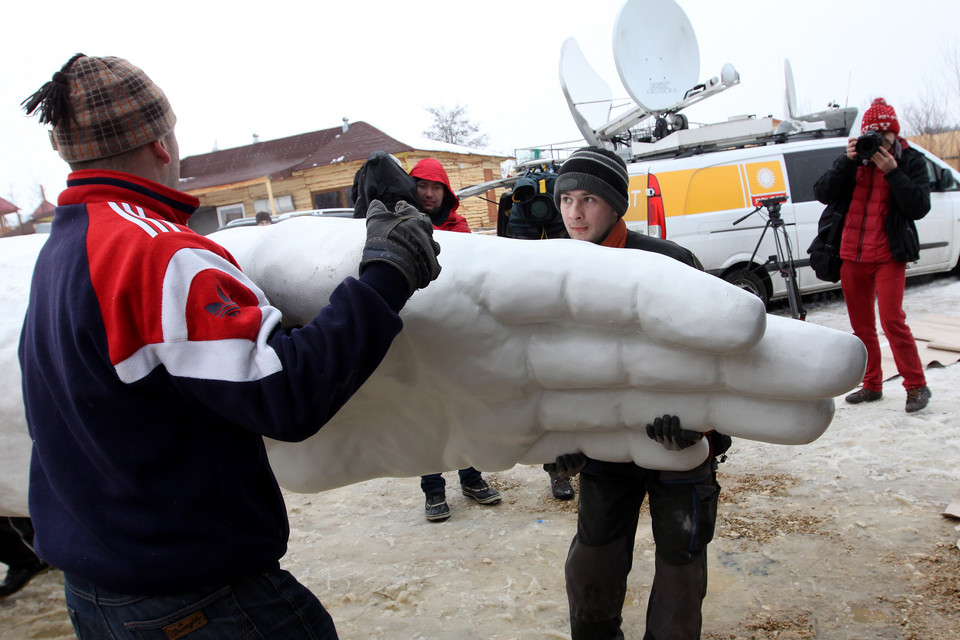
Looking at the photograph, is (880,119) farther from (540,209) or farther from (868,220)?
(540,209)

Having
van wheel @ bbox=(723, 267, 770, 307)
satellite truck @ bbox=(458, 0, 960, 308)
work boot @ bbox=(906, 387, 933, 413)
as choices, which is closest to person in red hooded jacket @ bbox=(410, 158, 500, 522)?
work boot @ bbox=(906, 387, 933, 413)

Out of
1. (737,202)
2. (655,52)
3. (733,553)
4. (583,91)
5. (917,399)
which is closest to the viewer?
(733,553)

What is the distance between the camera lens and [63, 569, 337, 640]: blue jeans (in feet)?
3.77

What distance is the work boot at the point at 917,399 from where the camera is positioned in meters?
4.05

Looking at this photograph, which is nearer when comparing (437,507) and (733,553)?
(733,553)

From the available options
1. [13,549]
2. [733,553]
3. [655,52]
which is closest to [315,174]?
[655,52]

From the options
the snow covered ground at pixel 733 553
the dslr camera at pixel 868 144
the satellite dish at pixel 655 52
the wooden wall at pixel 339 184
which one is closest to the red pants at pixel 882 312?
the snow covered ground at pixel 733 553

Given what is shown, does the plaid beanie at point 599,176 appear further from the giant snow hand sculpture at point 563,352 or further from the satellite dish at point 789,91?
the satellite dish at point 789,91

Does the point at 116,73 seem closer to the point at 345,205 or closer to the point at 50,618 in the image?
the point at 50,618

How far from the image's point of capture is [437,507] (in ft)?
11.3

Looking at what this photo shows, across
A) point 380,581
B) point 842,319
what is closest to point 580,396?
point 380,581

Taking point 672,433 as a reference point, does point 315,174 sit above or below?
above

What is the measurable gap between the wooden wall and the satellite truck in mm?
10685

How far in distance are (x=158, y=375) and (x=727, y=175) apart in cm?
664
